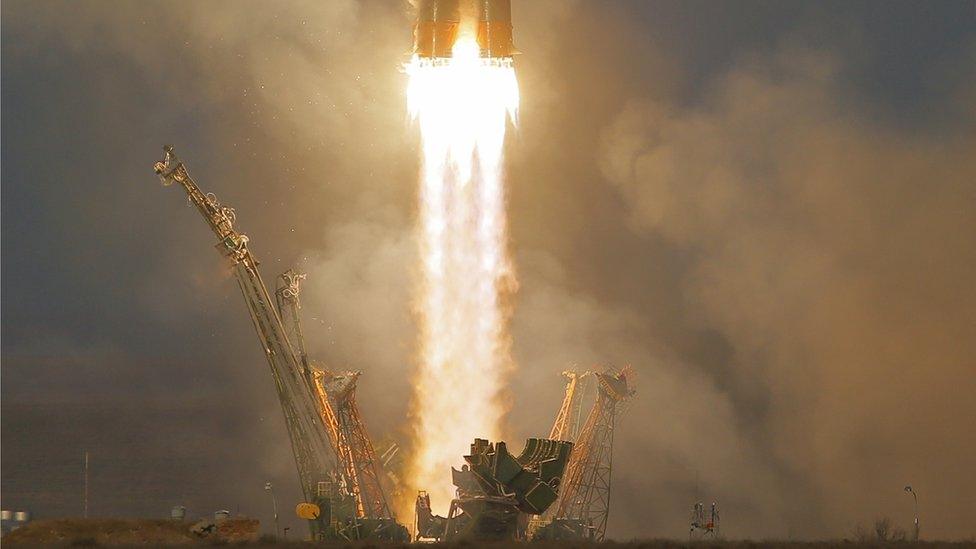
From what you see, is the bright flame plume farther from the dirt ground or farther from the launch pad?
the dirt ground

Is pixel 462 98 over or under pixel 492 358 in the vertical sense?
over

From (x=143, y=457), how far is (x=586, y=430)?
252 feet

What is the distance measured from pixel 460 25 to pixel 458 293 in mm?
12865

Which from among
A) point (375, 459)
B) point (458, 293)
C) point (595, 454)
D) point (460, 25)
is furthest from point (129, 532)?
point (460, 25)

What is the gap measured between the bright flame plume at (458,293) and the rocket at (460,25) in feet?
14.2

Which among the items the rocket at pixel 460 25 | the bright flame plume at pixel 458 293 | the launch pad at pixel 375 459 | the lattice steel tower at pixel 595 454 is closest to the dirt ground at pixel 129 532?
the launch pad at pixel 375 459

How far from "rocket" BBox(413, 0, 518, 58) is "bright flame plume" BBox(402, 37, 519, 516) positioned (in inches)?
170

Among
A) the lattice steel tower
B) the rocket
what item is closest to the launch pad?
the lattice steel tower

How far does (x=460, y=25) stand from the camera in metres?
86.1

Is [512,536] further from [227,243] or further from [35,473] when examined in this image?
[35,473]

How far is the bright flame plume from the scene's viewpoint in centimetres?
9131

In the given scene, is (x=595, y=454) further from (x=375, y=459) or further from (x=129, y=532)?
(x=129, y=532)

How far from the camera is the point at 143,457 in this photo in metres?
163

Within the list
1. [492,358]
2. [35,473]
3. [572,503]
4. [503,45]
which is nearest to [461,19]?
[503,45]
